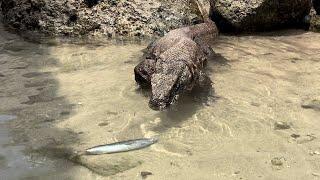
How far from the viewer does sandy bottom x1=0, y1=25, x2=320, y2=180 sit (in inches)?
184

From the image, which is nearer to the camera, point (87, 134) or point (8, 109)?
point (87, 134)

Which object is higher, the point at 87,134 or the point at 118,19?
the point at 118,19

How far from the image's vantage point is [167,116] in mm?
5816

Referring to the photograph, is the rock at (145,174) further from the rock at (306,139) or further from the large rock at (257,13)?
the large rock at (257,13)

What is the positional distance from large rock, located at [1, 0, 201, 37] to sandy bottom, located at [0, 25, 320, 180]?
1.09 metres

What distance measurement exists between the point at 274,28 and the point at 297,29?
483mm

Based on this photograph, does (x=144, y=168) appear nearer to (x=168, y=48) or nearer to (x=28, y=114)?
(x=28, y=114)

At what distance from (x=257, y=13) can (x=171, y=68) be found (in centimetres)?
376

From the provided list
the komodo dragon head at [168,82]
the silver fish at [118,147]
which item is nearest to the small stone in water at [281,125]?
the komodo dragon head at [168,82]

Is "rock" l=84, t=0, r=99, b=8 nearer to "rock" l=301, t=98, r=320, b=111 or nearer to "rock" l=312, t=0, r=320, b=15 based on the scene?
"rock" l=312, t=0, r=320, b=15

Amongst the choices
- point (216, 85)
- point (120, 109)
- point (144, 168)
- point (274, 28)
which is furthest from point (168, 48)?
point (274, 28)

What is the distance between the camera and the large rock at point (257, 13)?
31.0 ft

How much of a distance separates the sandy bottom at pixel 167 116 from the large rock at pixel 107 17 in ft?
3.59

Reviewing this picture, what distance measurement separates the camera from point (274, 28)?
32.3 ft
